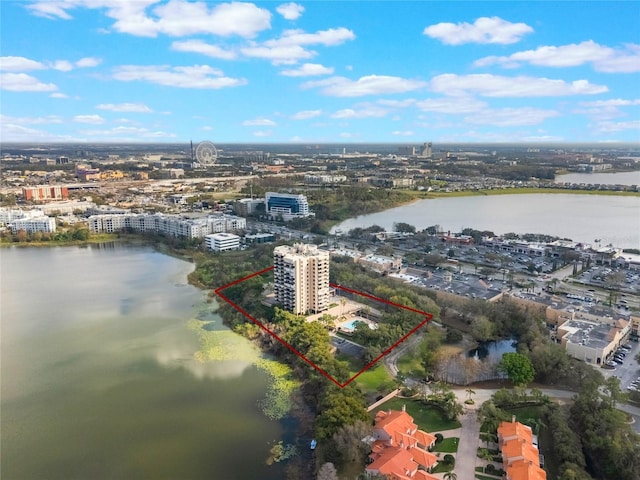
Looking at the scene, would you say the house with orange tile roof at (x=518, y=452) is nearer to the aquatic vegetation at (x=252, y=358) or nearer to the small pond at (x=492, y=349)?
the small pond at (x=492, y=349)

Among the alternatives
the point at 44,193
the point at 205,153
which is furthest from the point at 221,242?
the point at 205,153

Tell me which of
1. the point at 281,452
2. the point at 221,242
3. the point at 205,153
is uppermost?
the point at 205,153

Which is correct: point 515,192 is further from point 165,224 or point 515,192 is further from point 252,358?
point 252,358

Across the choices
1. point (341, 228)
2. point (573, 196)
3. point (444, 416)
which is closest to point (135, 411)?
point (444, 416)

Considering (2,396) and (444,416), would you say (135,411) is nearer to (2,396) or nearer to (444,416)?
(2,396)

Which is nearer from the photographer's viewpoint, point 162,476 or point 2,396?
point 162,476

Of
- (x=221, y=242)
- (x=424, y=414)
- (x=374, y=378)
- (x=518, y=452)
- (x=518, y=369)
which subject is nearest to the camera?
(x=518, y=452)
